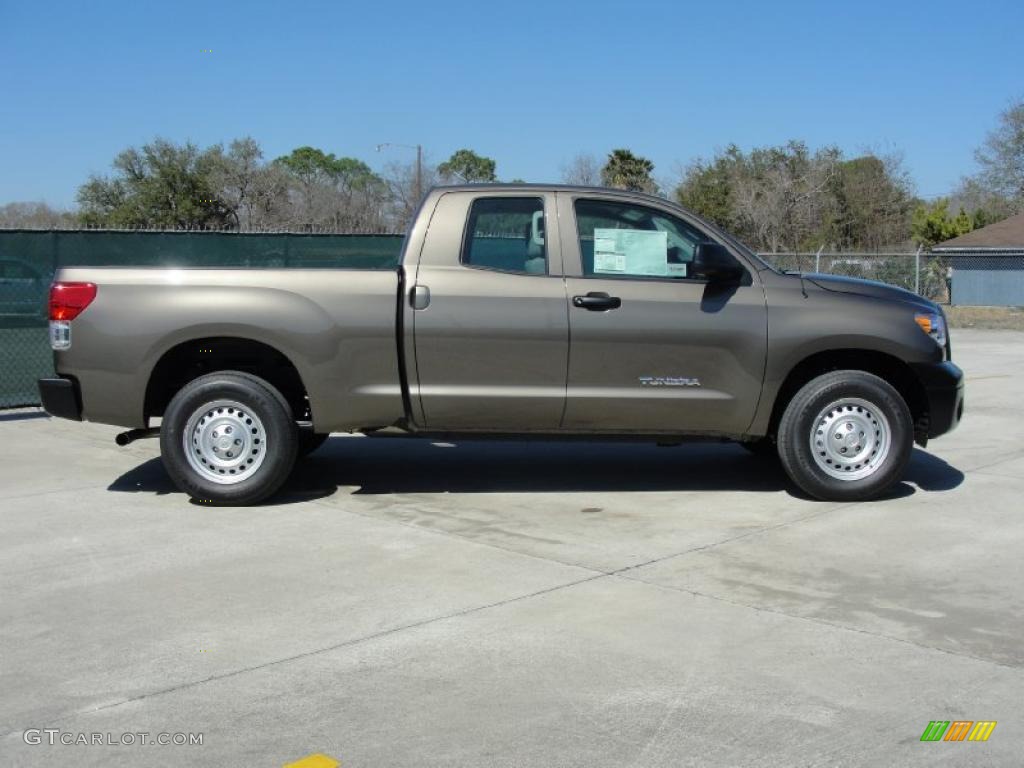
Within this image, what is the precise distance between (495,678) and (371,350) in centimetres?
312

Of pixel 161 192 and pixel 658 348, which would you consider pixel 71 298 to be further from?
pixel 161 192

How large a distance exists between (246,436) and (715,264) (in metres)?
3.17

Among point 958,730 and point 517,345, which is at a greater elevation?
point 517,345

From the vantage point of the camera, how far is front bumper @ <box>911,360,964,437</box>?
7.21m

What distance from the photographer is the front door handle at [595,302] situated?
7016mm

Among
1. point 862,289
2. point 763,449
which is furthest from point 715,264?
point 763,449

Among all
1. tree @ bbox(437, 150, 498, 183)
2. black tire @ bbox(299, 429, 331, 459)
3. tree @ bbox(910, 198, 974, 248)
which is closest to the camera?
black tire @ bbox(299, 429, 331, 459)

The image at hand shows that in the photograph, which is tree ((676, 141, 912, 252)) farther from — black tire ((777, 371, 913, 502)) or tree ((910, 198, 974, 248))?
black tire ((777, 371, 913, 502))

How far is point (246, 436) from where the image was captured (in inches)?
281

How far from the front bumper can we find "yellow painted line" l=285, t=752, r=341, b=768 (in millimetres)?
4952

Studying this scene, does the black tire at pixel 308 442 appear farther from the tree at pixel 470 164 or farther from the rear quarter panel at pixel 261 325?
the tree at pixel 470 164

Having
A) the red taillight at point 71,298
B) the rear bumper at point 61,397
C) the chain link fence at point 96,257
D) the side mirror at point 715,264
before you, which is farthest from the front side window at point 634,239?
the rear bumper at point 61,397

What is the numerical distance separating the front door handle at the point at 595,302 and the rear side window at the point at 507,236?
1.00ft

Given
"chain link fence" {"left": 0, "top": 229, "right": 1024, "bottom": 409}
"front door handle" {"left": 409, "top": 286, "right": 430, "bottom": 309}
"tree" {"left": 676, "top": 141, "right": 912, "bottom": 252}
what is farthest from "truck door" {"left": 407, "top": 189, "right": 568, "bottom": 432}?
"tree" {"left": 676, "top": 141, "right": 912, "bottom": 252}
